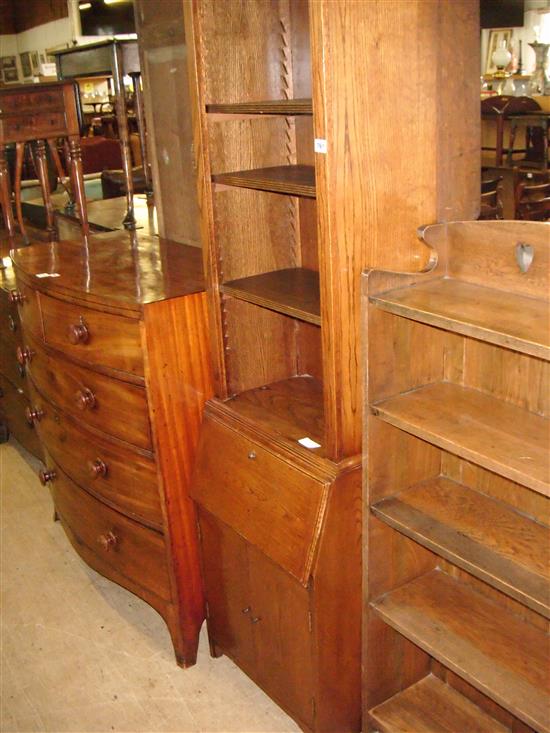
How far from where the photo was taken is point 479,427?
162cm

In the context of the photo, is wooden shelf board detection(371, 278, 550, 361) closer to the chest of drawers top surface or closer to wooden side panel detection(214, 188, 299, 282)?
wooden side panel detection(214, 188, 299, 282)

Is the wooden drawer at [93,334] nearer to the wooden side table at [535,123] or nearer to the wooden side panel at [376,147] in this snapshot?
the wooden side panel at [376,147]

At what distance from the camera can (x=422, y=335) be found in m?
1.82

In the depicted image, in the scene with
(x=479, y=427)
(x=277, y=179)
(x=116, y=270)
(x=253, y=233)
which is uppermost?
(x=277, y=179)

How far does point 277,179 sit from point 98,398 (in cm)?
89

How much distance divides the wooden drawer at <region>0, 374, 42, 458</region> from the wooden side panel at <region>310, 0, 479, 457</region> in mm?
2092

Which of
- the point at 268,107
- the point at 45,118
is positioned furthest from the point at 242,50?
the point at 45,118

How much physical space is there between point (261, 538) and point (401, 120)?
1037 millimetres

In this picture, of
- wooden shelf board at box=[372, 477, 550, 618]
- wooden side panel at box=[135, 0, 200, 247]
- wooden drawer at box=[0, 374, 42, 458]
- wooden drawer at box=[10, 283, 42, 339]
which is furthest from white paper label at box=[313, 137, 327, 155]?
wooden drawer at box=[0, 374, 42, 458]

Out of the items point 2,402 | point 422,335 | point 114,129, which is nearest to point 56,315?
point 422,335

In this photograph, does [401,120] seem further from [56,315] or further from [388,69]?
[56,315]

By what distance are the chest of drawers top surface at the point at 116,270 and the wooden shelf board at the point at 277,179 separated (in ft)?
1.16

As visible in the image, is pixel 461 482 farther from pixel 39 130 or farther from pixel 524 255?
pixel 39 130

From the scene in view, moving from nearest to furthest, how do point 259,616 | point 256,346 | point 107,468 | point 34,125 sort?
point 259,616 < point 256,346 < point 107,468 < point 34,125
